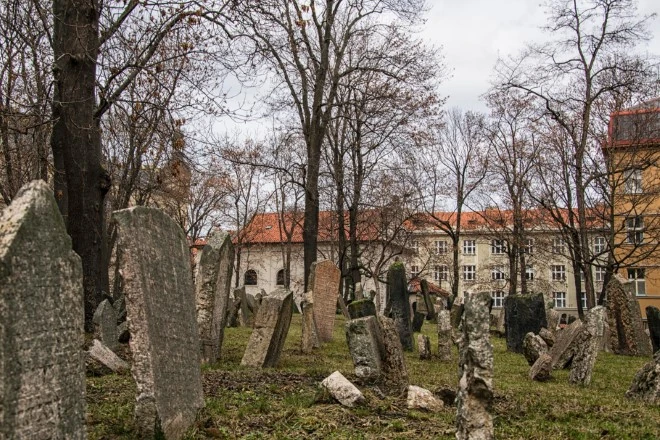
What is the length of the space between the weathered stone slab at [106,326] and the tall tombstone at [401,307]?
5686 millimetres

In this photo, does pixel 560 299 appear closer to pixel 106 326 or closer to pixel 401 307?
pixel 401 307

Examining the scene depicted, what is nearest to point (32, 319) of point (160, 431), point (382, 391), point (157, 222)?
point (160, 431)

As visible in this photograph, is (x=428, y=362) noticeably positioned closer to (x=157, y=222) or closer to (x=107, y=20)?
(x=157, y=222)

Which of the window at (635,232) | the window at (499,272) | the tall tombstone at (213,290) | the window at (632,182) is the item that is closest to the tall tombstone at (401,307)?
the tall tombstone at (213,290)

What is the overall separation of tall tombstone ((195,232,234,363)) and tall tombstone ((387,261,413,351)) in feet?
14.7

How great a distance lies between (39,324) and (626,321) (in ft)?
46.8

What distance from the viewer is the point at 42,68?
496 inches

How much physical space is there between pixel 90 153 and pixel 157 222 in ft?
23.5

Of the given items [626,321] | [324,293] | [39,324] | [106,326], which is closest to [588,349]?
[626,321]

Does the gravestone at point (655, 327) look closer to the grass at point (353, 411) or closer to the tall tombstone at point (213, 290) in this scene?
the grass at point (353, 411)

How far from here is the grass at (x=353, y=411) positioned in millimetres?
5340

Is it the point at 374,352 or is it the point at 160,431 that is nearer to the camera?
the point at 160,431

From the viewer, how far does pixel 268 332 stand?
9.33 meters

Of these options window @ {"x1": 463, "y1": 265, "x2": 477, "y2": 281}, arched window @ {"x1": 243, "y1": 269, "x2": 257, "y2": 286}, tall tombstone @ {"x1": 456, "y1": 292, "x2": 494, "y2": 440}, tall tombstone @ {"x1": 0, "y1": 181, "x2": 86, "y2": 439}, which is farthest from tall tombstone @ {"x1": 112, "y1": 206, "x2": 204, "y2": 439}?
window @ {"x1": 463, "y1": 265, "x2": 477, "y2": 281}
